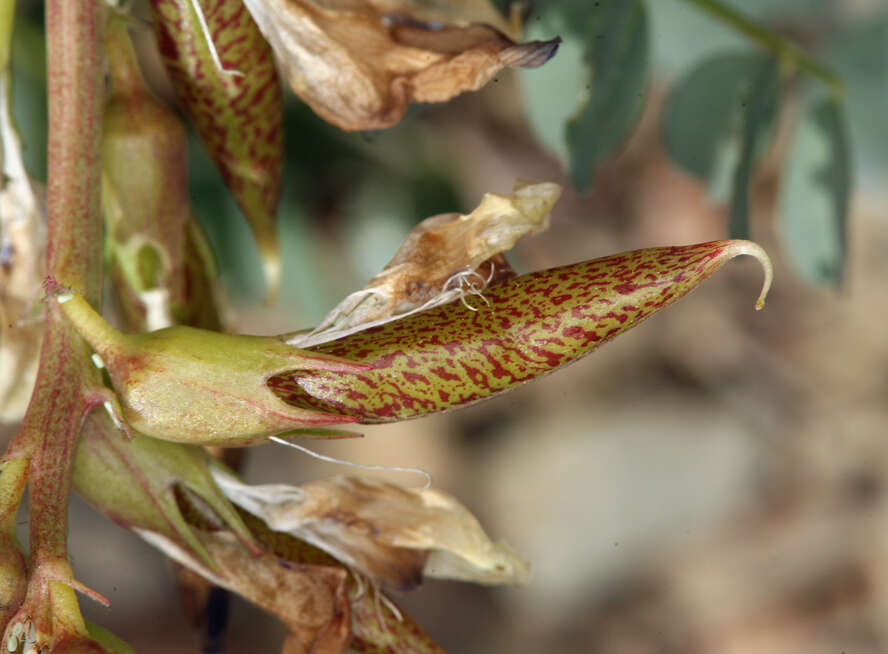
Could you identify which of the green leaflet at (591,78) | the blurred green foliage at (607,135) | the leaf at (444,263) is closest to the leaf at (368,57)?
the leaf at (444,263)

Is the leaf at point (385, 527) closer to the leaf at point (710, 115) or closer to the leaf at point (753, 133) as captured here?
the leaf at point (753, 133)

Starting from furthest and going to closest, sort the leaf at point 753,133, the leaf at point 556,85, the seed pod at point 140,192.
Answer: the leaf at point 753,133, the leaf at point 556,85, the seed pod at point 140,192

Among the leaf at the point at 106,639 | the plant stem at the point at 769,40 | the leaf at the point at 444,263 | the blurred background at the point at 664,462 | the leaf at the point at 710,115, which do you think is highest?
the plant stem at the point at 769,40

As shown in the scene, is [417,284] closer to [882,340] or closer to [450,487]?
[450,487]

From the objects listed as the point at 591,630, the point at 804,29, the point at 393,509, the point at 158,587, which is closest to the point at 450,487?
the point at 591,630

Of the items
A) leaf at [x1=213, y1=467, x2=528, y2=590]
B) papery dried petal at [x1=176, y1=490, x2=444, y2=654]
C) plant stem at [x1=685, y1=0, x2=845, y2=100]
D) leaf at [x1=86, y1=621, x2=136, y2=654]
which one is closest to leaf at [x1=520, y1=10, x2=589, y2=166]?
plant stem at [x1=685, y1=0, x2=845, y2=100]

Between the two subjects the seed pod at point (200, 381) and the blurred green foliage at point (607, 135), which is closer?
the seed pod at point (200, 381)

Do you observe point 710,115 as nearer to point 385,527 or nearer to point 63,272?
point 385,527

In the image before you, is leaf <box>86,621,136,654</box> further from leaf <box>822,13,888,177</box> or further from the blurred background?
the blurred background
